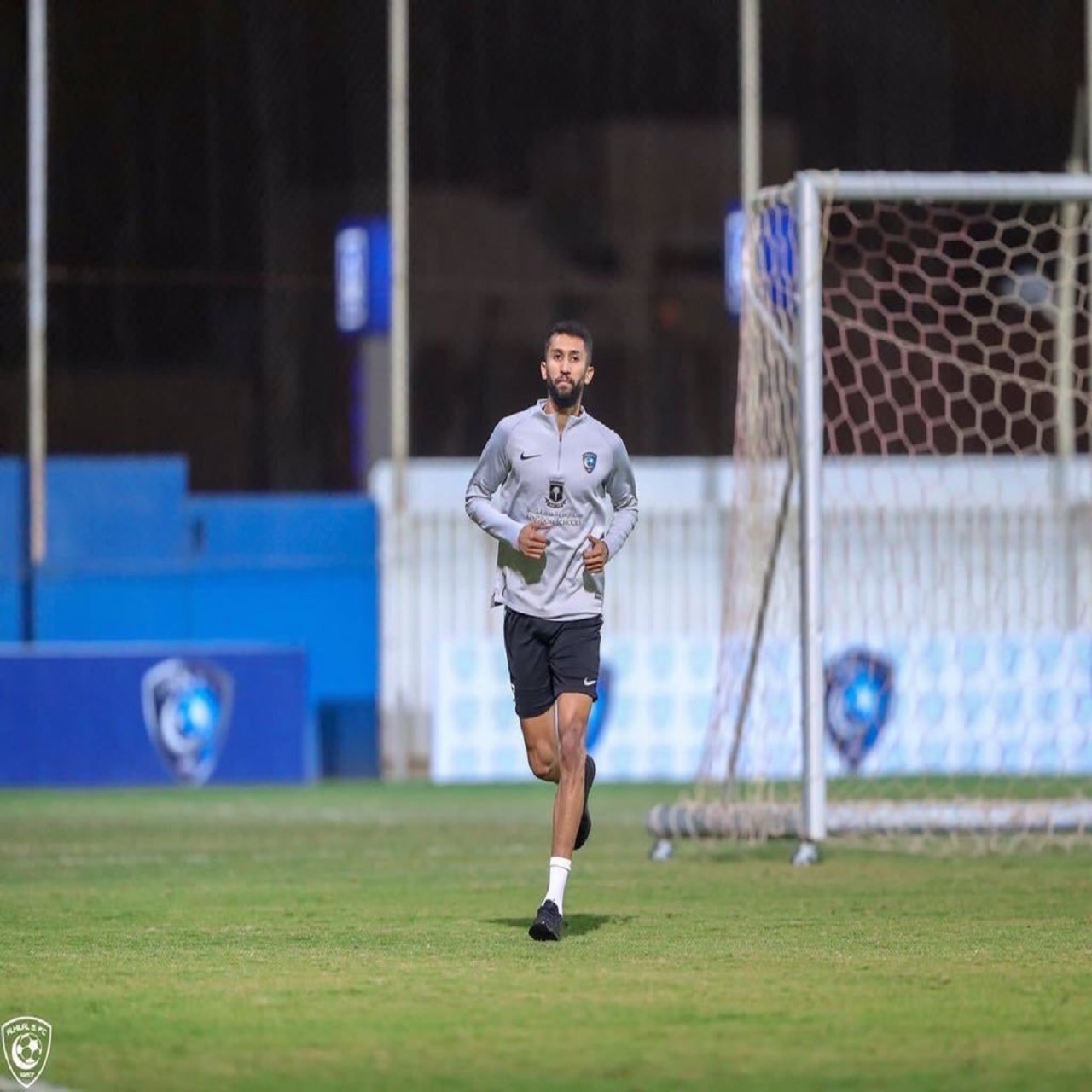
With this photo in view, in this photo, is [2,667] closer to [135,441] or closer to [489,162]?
[135,441]

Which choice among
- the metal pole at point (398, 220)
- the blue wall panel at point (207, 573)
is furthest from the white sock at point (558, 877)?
the metal pole at point (398, 220)

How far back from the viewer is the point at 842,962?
8039 millimetres

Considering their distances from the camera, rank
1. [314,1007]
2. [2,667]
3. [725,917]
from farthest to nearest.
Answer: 1. [2,667]
2. [725,917]
3. [314,1007]

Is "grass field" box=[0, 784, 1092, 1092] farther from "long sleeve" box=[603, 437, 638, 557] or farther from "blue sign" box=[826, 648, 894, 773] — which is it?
"blue sign" box=[826, 648, 894, 773]

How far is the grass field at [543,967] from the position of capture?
6000 millimetres

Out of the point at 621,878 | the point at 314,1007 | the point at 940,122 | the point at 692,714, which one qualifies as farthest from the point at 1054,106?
the point at 314,1007

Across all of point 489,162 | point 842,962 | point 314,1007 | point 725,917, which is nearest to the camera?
point 314,1007

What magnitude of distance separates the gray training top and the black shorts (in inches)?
1.9

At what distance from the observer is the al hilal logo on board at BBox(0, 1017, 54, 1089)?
5926 millimetres

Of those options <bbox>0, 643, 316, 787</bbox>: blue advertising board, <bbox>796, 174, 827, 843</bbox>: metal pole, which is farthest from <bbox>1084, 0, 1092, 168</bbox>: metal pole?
<bbox>796, 174, 827, 843</bbox>: metal pole

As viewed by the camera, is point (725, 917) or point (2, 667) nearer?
point (725, 917)

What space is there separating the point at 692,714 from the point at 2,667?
6.00 meters

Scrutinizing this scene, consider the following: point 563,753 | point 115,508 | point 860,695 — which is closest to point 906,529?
point 860,695

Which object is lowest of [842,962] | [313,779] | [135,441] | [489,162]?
[313,779]
